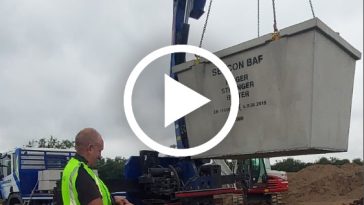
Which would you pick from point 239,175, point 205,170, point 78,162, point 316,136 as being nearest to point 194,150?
point 205,170

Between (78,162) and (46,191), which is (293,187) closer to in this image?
(46,191)

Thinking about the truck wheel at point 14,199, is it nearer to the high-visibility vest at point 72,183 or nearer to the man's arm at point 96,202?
the high-visibility vest at point 72,183

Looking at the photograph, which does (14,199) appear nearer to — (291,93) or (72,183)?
(291,93)

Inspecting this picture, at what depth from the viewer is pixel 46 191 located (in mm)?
14914

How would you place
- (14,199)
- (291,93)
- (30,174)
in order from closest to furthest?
(291,93) → (30,174) → (14,199)

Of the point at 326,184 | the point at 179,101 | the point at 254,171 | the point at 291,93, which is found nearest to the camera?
the point at 291,93

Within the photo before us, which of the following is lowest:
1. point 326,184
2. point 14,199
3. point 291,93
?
point 326,184

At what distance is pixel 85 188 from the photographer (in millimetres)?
3551

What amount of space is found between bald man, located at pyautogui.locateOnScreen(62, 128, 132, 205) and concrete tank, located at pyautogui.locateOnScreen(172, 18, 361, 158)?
10.7 ft

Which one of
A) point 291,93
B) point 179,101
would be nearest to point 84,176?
point 291,93

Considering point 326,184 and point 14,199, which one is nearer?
point 14,199

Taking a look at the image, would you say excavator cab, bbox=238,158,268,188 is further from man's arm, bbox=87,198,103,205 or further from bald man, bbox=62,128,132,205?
man's arm, bbox=87,198,103,205

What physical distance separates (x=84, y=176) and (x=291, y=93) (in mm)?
3503

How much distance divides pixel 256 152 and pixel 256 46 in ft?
4.73
